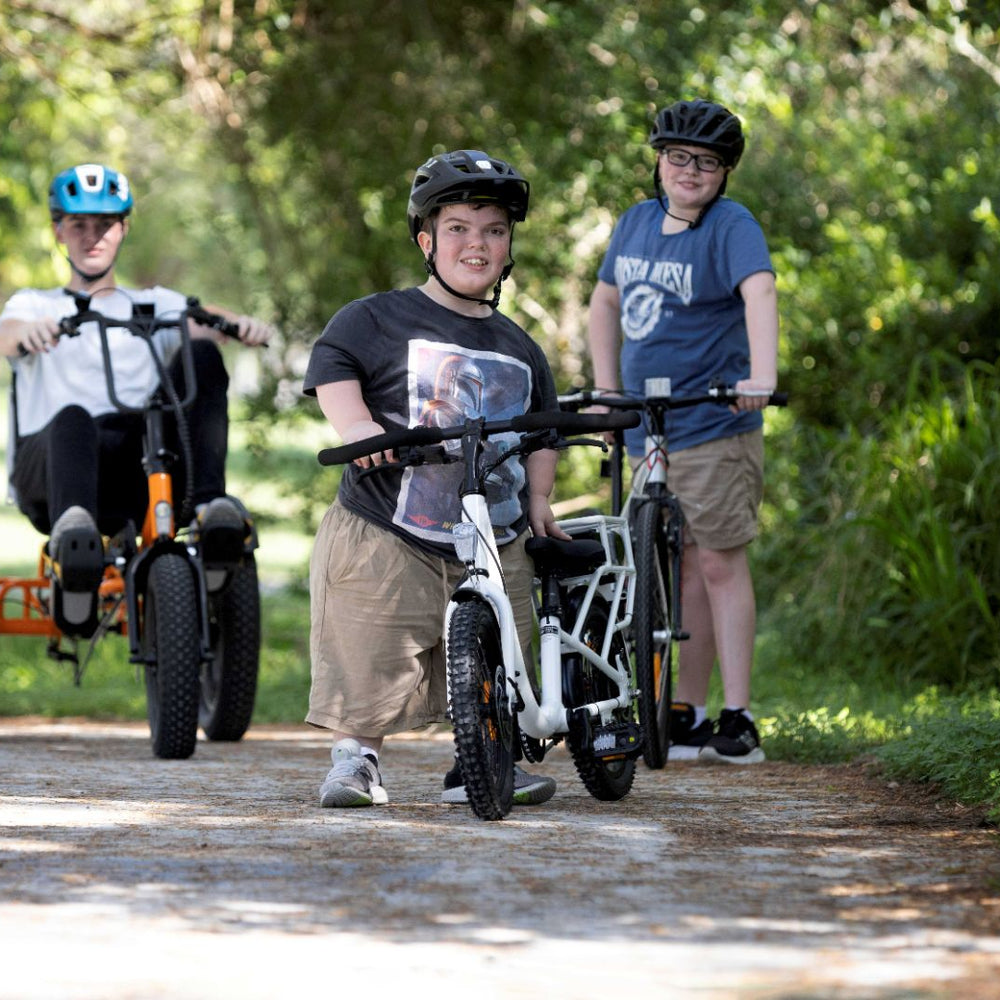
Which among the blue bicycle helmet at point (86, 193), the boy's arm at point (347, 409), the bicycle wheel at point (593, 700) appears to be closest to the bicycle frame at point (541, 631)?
the bicycle wheel at point (593, 700)

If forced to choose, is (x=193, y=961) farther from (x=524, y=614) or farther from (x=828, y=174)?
(x=828, y=174)

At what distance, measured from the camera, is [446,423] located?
5.00 meters

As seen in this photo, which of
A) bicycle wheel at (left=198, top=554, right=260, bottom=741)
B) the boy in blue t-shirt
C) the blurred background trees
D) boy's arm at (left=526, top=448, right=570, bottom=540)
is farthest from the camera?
the blurred background trees

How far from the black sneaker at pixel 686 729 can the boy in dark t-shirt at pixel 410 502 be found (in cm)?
159

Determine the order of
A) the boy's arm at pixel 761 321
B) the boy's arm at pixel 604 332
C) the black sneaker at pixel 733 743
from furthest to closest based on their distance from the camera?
1. the boy's arm at pixel 604 332
2. the black sneaker at pixel 733 743
3. the boy's arm at pixel 761 321

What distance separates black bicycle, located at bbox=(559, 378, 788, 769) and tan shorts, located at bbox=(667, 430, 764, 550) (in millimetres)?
190

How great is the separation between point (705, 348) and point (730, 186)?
16.1 ft

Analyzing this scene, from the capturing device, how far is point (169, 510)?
21.7ft

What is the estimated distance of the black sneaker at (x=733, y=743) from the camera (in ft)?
20.5

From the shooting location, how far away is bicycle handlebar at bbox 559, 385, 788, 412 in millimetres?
5863

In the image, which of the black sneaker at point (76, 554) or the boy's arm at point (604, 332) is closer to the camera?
the black sneaker at point (76, 554)

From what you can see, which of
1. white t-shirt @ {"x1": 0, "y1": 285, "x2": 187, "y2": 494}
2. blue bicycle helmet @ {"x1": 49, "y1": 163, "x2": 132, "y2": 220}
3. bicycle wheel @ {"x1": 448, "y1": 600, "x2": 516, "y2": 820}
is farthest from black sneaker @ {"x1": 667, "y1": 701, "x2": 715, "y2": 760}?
blue bicycle helmet @ {"x1": 49, "y1": 163, "x2": 132, "y2": 220}

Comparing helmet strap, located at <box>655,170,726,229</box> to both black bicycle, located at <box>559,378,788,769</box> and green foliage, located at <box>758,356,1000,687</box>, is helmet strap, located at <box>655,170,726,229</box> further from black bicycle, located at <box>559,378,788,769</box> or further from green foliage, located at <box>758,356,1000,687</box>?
green foliage, located at <box>758,356,1000,687</box>

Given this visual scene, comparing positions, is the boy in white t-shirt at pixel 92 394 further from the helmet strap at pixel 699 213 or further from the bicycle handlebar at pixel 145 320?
the helmet strap at pixel 699 213
